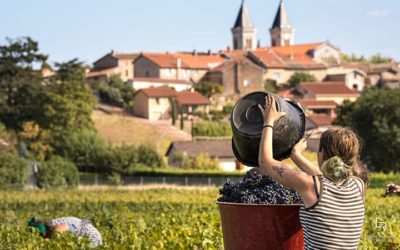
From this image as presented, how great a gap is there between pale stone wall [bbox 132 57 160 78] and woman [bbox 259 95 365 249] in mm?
122936

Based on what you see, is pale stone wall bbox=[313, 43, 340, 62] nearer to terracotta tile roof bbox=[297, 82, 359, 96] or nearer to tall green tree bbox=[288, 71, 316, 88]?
tall green tree bbox=[288, 71, 316, 88]

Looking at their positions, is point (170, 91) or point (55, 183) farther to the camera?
point (170, 91)

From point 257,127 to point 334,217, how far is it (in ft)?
3.51

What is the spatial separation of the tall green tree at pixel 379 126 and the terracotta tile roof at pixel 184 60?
66120 millimetres

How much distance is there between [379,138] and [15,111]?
29.9 m

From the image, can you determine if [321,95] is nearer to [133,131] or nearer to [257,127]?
[133,131]

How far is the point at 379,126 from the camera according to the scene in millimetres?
60094

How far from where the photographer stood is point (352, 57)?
16988 cm

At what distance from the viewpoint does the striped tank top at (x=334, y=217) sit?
5656 mm

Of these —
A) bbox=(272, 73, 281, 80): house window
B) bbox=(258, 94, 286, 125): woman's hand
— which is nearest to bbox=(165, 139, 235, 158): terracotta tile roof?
bbox=(272, 73, 281, 80): house window

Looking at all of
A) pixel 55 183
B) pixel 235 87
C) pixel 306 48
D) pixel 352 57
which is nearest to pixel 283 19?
pixel 352 57

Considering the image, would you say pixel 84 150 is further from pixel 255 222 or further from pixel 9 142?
pixel 255 222

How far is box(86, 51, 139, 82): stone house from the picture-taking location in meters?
131

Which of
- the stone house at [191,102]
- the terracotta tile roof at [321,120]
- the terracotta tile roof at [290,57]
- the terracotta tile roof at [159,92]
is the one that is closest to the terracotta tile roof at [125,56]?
the terracotta tile roof at [290,57]
